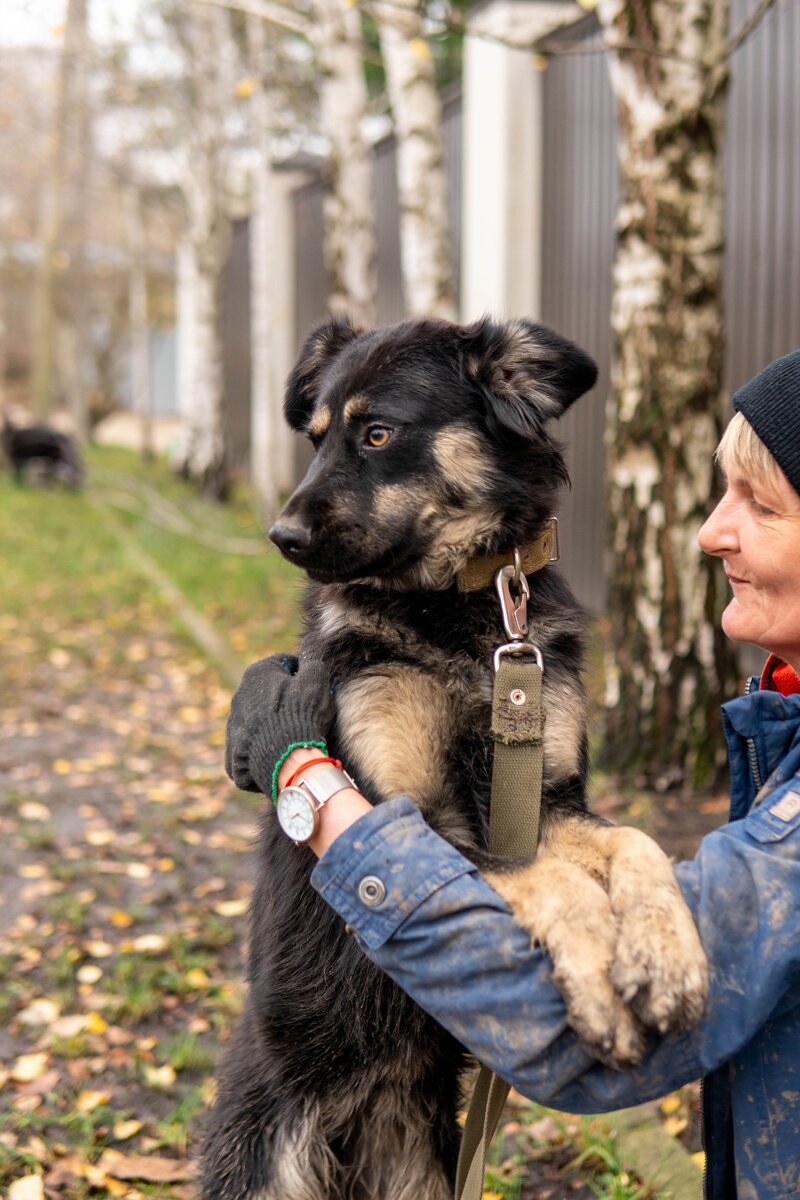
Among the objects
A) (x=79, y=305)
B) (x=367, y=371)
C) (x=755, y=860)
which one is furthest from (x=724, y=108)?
(x=79, y=305)

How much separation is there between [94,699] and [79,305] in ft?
74.3

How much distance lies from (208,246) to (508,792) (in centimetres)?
1806

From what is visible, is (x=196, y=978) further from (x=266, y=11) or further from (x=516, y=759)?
(x=266, y=11)

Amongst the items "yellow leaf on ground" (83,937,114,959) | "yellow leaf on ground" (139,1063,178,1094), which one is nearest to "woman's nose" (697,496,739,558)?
"yellow leaf on ground" (139,1063,178,1094)

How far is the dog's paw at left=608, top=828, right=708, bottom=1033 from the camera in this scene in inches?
68.5

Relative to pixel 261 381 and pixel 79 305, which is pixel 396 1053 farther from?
pixel 79 305

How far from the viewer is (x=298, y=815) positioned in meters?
2.01

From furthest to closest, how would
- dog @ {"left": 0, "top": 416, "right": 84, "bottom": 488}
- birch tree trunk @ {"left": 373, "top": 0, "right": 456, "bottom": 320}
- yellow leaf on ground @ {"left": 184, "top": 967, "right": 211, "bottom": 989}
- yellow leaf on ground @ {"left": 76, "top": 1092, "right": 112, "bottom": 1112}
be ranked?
dog @ {"left": 0, "top": 416, "right": 84, "bottom": 488}
birch tree trunk @ {"left": 373, "top": 0, "right": 456, "bottom": 320}
yellow leaf on ground @ {"left": 184, "top": 967, "right": 211, "bottom": 989}
yellow leaf on ground @ {"left": 76, "top": 1092, "right": 112, "bottom": 1112}

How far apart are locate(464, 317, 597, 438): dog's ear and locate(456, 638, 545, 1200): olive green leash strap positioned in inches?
24.1

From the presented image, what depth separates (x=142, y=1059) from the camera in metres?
3.92

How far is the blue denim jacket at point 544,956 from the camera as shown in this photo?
1762 mm

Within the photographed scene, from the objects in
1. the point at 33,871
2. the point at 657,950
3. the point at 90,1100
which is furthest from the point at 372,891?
the point at 33,871

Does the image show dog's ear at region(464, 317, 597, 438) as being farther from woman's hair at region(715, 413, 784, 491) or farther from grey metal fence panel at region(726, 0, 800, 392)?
grey metal fence panel at region(726, 0, 800, 392)

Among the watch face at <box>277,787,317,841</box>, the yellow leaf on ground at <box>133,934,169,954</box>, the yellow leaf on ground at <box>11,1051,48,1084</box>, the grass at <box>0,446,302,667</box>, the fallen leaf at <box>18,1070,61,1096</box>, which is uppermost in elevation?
the watch face at <box>277,787,317,841</box>
